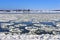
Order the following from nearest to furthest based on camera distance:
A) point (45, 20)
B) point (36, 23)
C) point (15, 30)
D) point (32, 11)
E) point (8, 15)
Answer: point (15, 30), point (36, 23), point (45, 20), point (8, 15), point (32, 11)

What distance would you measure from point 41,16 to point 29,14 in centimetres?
22

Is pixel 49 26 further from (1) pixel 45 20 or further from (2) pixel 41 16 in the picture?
(2) pixel 41 16

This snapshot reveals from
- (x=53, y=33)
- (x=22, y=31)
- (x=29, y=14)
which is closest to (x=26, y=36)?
(x=22, y=31)

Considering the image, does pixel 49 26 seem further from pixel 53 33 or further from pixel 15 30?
pixel 15 30

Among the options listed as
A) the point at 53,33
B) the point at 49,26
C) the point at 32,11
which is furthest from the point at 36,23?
the point at 32,11

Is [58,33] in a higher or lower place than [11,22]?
lower

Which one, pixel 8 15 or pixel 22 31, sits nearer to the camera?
pixel 22 31

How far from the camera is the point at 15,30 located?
1.88m

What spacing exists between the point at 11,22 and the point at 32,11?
0.58 m

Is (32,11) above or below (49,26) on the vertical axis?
above

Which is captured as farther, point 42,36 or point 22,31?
point 22,31

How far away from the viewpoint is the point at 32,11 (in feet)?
8.45

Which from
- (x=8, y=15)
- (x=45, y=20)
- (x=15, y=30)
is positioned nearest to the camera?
(x=15, y=30)

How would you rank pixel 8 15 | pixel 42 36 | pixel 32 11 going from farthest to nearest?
pixel 32 11, pixel 8 15, pixel 42 36
